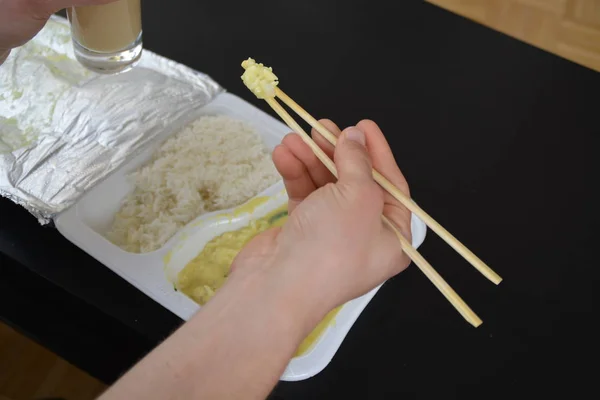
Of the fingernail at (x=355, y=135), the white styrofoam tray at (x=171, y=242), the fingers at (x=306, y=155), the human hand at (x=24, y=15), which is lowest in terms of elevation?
the white styrofoam tray at (x=171, y=242)

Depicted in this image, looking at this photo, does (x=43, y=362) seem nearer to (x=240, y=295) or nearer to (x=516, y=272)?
(x=240, y=295)

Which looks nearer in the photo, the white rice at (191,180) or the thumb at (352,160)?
the thumb at (352,160)

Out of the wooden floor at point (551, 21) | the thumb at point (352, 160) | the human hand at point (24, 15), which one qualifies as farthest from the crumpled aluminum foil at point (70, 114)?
the wooden floor at point (551, 21)

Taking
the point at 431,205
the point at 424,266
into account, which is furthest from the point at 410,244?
the point at 431,205

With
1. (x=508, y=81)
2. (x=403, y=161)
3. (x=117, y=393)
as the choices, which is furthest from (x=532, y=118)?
(x=117, y=393)

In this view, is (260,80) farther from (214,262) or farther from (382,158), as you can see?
(214,262)

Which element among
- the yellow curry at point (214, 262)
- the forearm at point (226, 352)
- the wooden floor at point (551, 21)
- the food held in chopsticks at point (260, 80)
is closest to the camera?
the forearm at point (226, 352)

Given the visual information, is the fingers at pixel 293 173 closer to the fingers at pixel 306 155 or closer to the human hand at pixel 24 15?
the fingers at pixel 306 155
